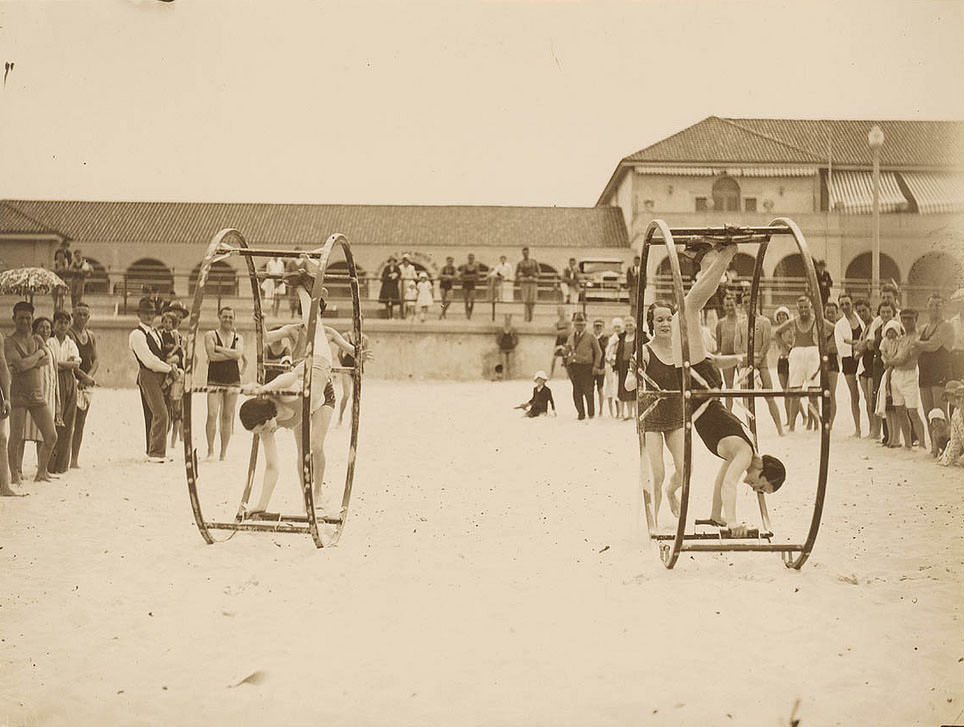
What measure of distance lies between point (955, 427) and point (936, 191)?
3.75 ft

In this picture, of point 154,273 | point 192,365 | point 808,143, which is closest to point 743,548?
point 192,365

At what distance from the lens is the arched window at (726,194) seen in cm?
758

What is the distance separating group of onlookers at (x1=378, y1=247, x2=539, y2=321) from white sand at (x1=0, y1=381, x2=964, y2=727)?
7088 mm

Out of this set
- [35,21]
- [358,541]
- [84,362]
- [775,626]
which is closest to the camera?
[775,626]

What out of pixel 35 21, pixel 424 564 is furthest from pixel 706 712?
pixel 35 21

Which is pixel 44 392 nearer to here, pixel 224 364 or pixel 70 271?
pixel 224 364

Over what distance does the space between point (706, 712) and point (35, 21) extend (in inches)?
168

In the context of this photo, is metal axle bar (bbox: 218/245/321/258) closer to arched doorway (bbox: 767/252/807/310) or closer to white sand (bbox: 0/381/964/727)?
white sand (bbox: 0/381/964/727)

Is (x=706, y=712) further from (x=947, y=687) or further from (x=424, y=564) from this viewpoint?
(x=424, y=564)

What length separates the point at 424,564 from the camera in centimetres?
411

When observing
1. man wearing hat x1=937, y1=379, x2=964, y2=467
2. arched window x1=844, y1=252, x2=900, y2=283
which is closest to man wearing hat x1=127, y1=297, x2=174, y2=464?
arched window x1=844, y1=252, x2=900, y2=283

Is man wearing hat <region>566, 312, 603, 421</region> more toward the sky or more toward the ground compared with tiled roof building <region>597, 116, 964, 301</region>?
more toward the ground

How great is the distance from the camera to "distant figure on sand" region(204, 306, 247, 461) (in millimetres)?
6230

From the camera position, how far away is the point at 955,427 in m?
3.86
